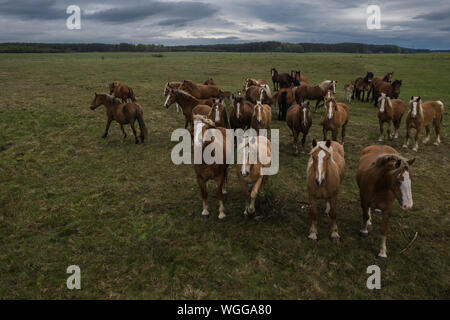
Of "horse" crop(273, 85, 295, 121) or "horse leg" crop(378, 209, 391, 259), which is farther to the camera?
"horse" crop(273, 85, 295, 121)

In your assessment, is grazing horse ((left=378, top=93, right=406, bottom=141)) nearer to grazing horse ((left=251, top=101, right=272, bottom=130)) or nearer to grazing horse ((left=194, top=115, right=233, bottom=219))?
grazing horse ((left=251, top=101, right=272, bottom=130))

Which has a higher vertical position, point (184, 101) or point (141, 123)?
point (184, 101)

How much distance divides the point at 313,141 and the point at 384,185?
153 cm

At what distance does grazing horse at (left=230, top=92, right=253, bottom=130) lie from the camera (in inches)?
424

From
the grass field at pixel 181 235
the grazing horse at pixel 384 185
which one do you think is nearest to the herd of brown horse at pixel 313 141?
the grazing horse at pixel 384 185

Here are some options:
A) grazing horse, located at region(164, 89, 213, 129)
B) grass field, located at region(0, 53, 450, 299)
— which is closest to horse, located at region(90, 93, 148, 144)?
grass field, located at region(0, 53, 450, 299)

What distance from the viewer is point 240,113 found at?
431 inches

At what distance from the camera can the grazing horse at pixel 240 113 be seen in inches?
424

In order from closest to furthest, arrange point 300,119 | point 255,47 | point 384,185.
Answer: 1. point 384,185
2. point 300,119
3. point 255,47

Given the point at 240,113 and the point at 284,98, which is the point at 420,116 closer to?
the point at 284,98

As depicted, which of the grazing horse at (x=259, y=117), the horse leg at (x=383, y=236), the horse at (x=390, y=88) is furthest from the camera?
the horse at (x=390, y=88)

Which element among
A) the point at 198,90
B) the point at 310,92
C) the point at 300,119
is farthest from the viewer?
the point at 310,92

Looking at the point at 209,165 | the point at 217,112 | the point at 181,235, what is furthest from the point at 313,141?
the point at 217,112

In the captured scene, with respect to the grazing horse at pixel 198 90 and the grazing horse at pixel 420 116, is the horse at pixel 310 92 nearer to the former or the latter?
the grazing horse at pixel 198 90
